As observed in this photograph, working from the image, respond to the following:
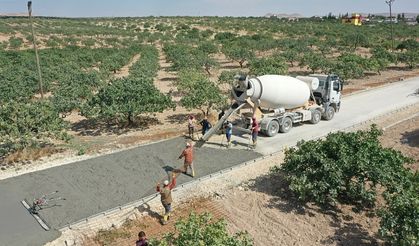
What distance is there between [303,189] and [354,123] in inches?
455

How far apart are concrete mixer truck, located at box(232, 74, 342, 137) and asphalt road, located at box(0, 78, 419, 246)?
84 centimetres

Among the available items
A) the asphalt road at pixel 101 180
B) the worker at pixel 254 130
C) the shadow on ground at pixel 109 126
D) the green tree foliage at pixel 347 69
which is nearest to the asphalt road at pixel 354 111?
the asphalt road at pixel 101 180

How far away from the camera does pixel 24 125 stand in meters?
16.7

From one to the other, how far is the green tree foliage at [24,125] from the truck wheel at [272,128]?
9.49 meters

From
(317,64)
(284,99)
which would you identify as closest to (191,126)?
(284,99)

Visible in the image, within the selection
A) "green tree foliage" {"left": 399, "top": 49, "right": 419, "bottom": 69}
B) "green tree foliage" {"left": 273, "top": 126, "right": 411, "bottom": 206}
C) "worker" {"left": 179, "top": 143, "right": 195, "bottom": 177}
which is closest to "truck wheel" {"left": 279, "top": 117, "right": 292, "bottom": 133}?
"green tree foliage" {"left": 273, "top": 126, "right": 411, "bottom": 206}

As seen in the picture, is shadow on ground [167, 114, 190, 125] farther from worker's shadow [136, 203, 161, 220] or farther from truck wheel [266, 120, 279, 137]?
worker's shadow [136, 203, 161, 220]

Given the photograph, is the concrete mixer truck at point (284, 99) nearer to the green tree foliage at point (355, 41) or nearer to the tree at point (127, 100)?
the tree at point (127, 100)

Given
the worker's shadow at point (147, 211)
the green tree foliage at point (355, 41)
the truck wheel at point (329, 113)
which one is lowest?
the worker's shadow at point (147, 211)

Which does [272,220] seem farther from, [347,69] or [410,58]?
[410,58]

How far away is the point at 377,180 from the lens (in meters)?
12.8

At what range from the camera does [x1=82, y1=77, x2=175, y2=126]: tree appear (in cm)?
2086

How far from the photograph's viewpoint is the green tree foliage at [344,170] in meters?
12.8

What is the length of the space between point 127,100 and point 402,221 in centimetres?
1498
